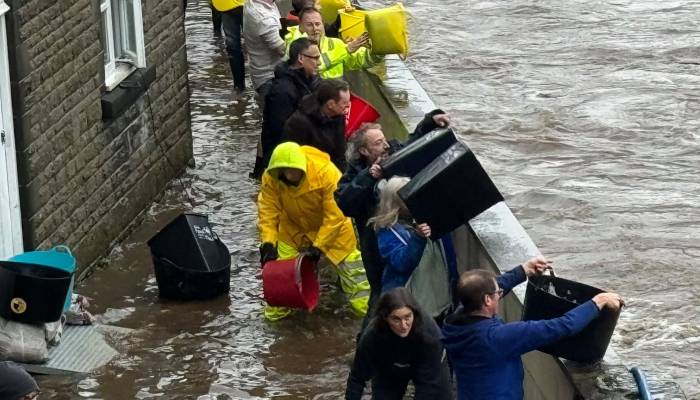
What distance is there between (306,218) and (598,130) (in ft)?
18.7

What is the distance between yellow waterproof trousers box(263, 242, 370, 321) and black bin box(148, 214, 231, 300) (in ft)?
1.69

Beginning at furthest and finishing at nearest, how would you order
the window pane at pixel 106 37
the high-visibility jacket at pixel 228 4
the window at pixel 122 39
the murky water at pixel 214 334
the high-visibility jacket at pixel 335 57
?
the high-visibility jacket at pixel 228 4, the high-visibility jacket at pixel 335 57, the window at pixel 122 39, the window pane at pixel 106 37, the murky water at pixel 214 334

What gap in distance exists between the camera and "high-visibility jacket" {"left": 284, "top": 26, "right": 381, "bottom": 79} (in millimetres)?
11891

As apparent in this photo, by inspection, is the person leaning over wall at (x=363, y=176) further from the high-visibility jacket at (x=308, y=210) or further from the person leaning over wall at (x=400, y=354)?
the person leaning over wall at (x=400, y=354)

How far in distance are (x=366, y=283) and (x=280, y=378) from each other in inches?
46.5

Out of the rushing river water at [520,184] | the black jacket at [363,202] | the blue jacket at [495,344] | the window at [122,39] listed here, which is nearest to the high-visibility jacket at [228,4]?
the rushing river water at [520,184]

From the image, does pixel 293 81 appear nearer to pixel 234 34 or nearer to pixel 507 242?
pixel 507 242

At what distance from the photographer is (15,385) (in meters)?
6.16

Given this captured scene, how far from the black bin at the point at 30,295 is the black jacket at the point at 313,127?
1974mm

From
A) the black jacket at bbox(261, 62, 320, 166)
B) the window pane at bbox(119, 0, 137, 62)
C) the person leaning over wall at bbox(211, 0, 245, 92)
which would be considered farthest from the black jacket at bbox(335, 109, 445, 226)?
the person leaning over wall at bbox(211, 0, 245, 92)

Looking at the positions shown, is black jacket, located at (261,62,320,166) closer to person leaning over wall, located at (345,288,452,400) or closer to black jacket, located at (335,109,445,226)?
black jacket, located at (335,109,445,226)

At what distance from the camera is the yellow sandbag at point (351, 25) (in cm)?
1367

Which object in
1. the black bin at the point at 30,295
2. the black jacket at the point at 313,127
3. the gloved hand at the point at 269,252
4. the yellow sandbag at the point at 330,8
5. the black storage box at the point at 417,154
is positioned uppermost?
the black storage box at the point at 417,154

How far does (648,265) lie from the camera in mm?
10648
